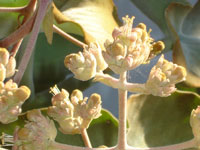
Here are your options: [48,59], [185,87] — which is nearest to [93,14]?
[48,59]

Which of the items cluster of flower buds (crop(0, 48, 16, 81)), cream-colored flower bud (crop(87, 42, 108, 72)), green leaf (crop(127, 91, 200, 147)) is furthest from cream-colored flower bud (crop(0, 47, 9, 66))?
green leaf (crop(127, 91, 200, 147))

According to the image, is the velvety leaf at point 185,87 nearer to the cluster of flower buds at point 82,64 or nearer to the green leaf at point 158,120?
the green leaf at point 158,120

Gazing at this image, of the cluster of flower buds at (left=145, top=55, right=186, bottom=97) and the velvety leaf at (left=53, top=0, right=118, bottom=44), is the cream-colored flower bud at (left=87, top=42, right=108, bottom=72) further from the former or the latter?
the velvety leaf at (left=53, top=0, right=118, bottom=44)

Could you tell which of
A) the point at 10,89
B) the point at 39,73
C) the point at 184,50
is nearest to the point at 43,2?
Result: the point at 10,89

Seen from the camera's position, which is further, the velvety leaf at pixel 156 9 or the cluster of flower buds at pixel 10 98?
the velvety leaf at pixel 156 9

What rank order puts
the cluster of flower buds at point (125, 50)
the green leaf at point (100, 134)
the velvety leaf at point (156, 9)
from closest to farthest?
1. the cluster of flower buds at point (125, 50)
2. the green leaf at point (100, 134)
3. the velvety leaf at point (156, 9)

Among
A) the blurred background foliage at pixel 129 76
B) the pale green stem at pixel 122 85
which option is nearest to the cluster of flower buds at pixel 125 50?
the pale green stem at pixel 122 85
